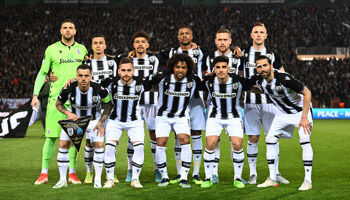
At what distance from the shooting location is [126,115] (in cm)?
650

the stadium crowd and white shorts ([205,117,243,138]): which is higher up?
the stadium crowd

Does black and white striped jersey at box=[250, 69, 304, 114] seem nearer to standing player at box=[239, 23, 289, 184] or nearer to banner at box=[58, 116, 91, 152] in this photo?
standing player at box=[239, 23, 289, 184]

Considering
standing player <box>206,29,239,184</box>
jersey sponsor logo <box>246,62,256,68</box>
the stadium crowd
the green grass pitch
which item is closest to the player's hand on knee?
the green grass pitch

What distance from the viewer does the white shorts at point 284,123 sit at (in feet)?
21.2

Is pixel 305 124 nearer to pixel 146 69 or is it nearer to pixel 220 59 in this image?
pixel 220 59

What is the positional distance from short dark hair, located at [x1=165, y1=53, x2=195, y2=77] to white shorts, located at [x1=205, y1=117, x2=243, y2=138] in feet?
2.50

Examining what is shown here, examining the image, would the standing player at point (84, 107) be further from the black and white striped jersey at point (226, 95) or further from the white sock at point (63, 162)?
the black and white striped jersey at point (226, 95)

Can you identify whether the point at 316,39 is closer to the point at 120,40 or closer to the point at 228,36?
the point at 120,40

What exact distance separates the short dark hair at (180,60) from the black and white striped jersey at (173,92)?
7 centimetres

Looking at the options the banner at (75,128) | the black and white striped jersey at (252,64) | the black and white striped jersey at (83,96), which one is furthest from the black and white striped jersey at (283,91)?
the banner at (75,128)

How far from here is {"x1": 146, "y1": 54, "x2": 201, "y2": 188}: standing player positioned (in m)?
6.48

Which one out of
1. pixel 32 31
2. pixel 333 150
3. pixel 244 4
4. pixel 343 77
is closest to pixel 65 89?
pixel 333 150

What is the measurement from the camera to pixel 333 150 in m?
10.8

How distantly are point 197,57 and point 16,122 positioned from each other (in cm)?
782
